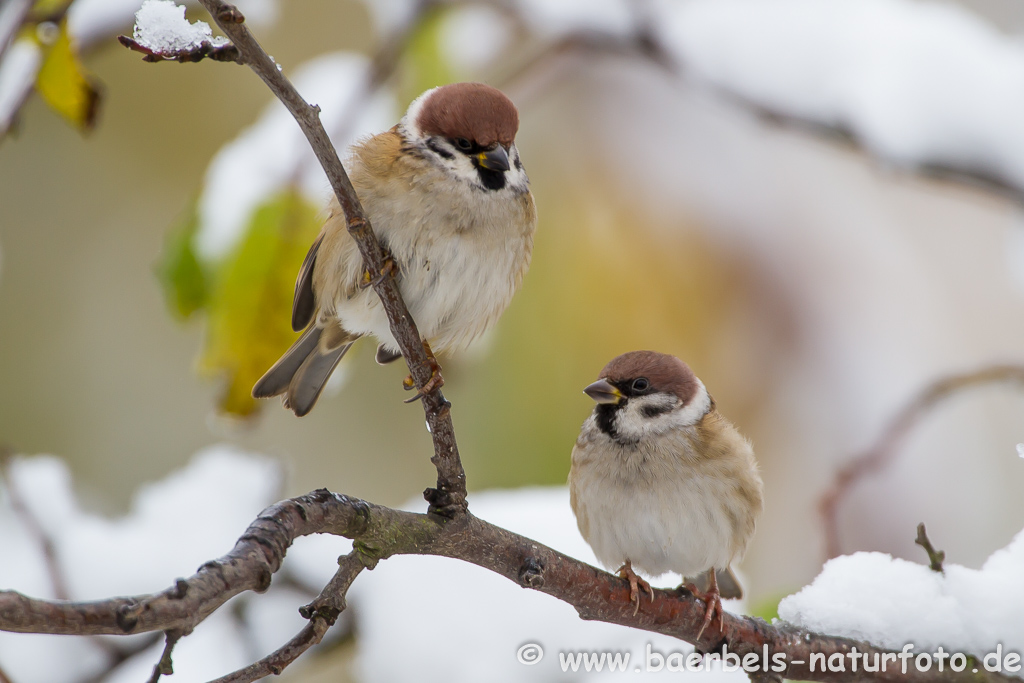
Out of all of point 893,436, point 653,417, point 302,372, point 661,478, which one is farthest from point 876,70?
point 302,372

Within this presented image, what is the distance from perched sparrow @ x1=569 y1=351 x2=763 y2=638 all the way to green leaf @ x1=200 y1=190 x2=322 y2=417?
0.76m

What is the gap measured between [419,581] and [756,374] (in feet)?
7.61

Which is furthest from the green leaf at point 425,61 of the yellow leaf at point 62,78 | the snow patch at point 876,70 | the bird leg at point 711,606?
the bird leg at point 711,606

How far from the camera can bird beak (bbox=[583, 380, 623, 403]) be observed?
2.26 metres

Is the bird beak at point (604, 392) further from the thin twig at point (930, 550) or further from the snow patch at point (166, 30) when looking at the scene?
the snow patch at point (166, 30)

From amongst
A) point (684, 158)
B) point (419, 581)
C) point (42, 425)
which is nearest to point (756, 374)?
point (684, 158)

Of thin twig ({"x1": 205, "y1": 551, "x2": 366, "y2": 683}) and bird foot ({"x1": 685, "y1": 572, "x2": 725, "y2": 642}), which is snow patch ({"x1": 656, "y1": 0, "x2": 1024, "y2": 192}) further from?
thin twig ({"x1": 205, "y1": 551, "x2": 366, "y2": 683})

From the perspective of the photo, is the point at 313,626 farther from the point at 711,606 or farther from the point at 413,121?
the point at 413,121

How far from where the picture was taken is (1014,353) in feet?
14.2

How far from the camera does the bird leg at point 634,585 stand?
68.7 inches

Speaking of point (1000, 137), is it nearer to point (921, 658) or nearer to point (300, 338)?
point (921, 658)

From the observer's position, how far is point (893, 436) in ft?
7.17

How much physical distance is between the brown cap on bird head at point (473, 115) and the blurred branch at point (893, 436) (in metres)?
1.03

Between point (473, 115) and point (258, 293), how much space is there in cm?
63
